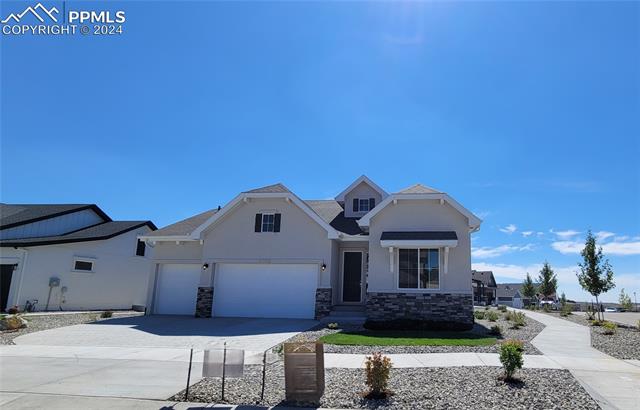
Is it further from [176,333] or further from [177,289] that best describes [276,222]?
[176,333]

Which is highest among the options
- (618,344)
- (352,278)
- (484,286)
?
(484,286)

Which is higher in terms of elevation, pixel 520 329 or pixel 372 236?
pixel 372 236

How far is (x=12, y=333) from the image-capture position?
46.0 feet

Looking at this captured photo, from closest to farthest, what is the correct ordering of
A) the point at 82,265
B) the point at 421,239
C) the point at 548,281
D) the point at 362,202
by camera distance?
1. the point at 421,239
2. the point at 362,202
3. the point at 82,265
4. the point at 548,281

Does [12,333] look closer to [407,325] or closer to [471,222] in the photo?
[407,325]

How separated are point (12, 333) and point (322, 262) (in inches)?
429

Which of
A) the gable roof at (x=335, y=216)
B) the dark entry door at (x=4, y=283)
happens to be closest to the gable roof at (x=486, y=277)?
the gable roof at (x=335, y=216)

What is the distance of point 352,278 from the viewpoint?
63.2 ft

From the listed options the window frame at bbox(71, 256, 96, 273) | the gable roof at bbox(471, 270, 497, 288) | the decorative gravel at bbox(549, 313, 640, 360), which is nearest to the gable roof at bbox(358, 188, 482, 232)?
the decorative gravel at bbox(549, 313, 640, 360)

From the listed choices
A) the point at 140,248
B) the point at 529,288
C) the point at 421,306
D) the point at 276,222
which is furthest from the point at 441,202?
the point at 529,288

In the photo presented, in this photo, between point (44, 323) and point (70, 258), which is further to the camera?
point (70, 258)

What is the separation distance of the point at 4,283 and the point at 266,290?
13.4 meters

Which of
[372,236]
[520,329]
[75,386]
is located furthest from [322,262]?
[75,386]

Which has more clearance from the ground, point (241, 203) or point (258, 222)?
point (241, 203)
